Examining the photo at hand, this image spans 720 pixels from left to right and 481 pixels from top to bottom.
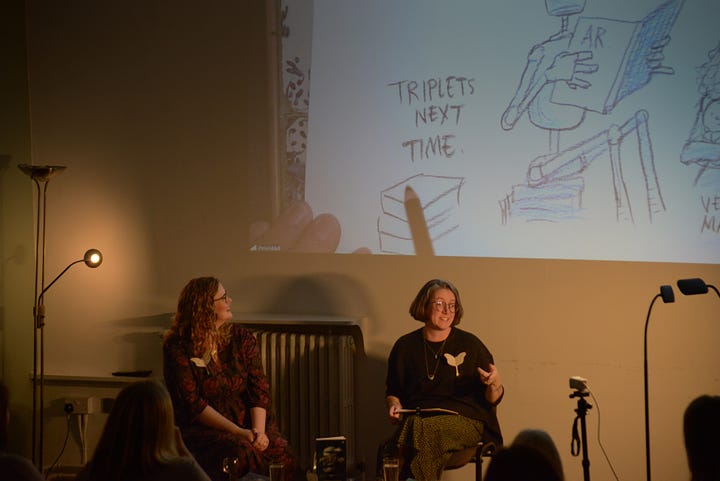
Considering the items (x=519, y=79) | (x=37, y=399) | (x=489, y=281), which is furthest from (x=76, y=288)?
(x=519, y=79)

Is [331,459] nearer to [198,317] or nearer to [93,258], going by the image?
[198,317]

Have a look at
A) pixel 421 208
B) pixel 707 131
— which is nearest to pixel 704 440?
pixel 707 131

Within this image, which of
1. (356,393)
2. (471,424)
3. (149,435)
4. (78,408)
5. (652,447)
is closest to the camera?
(149,435)

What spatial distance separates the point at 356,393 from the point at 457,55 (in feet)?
6.37

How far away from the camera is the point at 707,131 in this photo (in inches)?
177

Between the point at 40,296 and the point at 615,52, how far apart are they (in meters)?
3.49

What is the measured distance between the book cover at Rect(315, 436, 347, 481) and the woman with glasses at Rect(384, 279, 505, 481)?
2.16 feet

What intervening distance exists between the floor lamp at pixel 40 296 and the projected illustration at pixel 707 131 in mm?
3301

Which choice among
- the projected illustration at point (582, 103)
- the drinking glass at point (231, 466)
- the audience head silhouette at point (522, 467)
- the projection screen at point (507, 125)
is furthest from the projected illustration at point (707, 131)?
the audience head silhouette at point (522, 467)

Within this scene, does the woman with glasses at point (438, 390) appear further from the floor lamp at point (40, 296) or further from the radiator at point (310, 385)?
the floor lamp at point (40, 296)

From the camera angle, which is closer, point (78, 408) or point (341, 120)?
point (341, 120)

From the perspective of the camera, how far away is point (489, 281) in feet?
16.4

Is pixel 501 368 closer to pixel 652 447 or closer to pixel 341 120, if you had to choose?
pixel 652 447

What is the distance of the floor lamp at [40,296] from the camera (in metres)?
5.28
